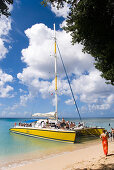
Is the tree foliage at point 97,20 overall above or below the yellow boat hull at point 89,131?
above

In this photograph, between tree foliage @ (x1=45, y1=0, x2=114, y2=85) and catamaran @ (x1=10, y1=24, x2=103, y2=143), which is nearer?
tree foliage @ (x1=45, y1=0, x2=114, y2=85)

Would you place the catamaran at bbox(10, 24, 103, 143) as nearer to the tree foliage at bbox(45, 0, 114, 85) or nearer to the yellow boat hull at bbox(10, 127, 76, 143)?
the yellow boat hull at bbox(10, 127, 76, 143)

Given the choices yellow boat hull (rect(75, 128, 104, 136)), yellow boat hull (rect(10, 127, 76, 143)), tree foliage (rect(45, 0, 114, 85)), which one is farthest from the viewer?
yellow boat hull (rect(75, 128, 104, 136))

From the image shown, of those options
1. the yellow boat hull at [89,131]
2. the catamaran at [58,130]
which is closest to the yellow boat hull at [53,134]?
the catamaran at [58,130]

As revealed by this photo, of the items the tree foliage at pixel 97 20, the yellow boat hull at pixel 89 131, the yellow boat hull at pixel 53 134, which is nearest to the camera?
the tree foliage at pixel 97 20

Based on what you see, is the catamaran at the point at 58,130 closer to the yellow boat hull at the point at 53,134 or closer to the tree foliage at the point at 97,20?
the yellow boat hull at the point at 53,134

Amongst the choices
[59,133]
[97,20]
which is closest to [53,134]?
[59,133]

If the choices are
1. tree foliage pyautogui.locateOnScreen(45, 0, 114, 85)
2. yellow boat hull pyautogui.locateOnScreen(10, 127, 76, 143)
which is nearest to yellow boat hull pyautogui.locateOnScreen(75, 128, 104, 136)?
yellow boat hull pyautogui.locateOnScreen(10, 127, 76, 143)

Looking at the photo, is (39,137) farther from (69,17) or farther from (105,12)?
(105,12)

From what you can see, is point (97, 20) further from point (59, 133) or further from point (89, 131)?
point (89, 131)

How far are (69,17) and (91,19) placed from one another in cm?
221

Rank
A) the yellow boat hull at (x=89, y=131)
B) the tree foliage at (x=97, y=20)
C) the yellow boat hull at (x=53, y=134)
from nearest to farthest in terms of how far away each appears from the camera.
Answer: the tree foliage at (x=97, y=20), the yellow boat hull at (x=53, y=134), the yellow boat hull at (x=89, y=131)

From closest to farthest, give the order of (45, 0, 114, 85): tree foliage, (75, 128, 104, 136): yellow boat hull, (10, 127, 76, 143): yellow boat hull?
(45, 0, 114, 85): tree foliage < (10, 127, 76, 143): yellow boat hull < (75, 128, 104, 136): yellow boat hull

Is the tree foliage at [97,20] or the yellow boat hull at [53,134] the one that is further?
the yellow boat hull at [53,134]
